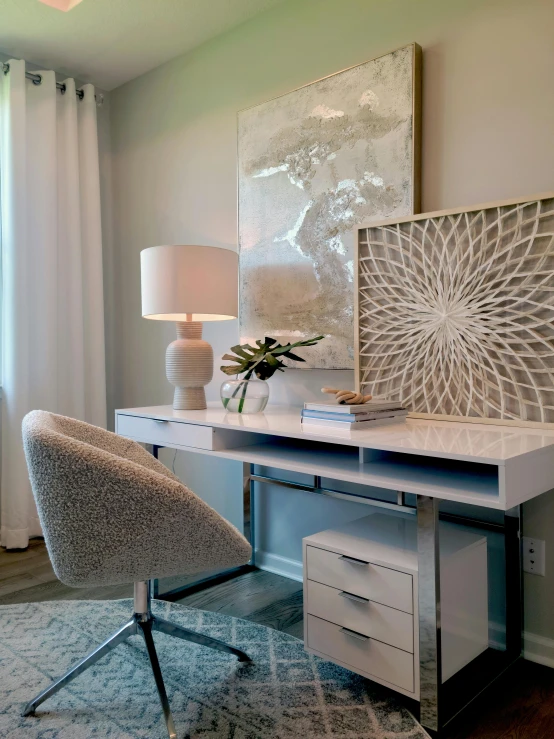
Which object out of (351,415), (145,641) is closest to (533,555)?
(351,415)

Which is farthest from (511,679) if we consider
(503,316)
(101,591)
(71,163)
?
(71,163)

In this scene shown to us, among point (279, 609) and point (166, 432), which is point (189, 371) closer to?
point (166, 432)

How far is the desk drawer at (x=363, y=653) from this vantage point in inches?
54.7

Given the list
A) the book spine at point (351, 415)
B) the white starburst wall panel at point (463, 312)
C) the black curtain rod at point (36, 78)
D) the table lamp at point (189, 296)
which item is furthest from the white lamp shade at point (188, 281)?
the black curtain rod at point (36, 78)

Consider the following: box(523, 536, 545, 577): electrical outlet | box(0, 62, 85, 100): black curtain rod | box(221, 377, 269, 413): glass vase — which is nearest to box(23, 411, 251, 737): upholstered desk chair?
box(221, 377, 269, 413): glass vase

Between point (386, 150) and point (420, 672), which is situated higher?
point (386, 150)

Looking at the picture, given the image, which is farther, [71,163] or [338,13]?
[71,163]

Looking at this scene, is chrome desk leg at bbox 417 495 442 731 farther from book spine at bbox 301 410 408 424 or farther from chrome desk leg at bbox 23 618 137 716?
chrome desk leg at bbox 23 618 137 716

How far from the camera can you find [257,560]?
2.48 meters

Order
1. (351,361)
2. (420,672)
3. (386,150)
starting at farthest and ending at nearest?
(351,361)
(386,150)
(420,672)

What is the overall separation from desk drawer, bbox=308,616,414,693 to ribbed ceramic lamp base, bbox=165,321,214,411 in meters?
0.88

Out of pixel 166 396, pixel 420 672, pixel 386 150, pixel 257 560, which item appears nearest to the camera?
pixel 420 672

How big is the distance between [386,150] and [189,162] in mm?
1145

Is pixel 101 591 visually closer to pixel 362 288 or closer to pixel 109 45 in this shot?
pixel 362 288
